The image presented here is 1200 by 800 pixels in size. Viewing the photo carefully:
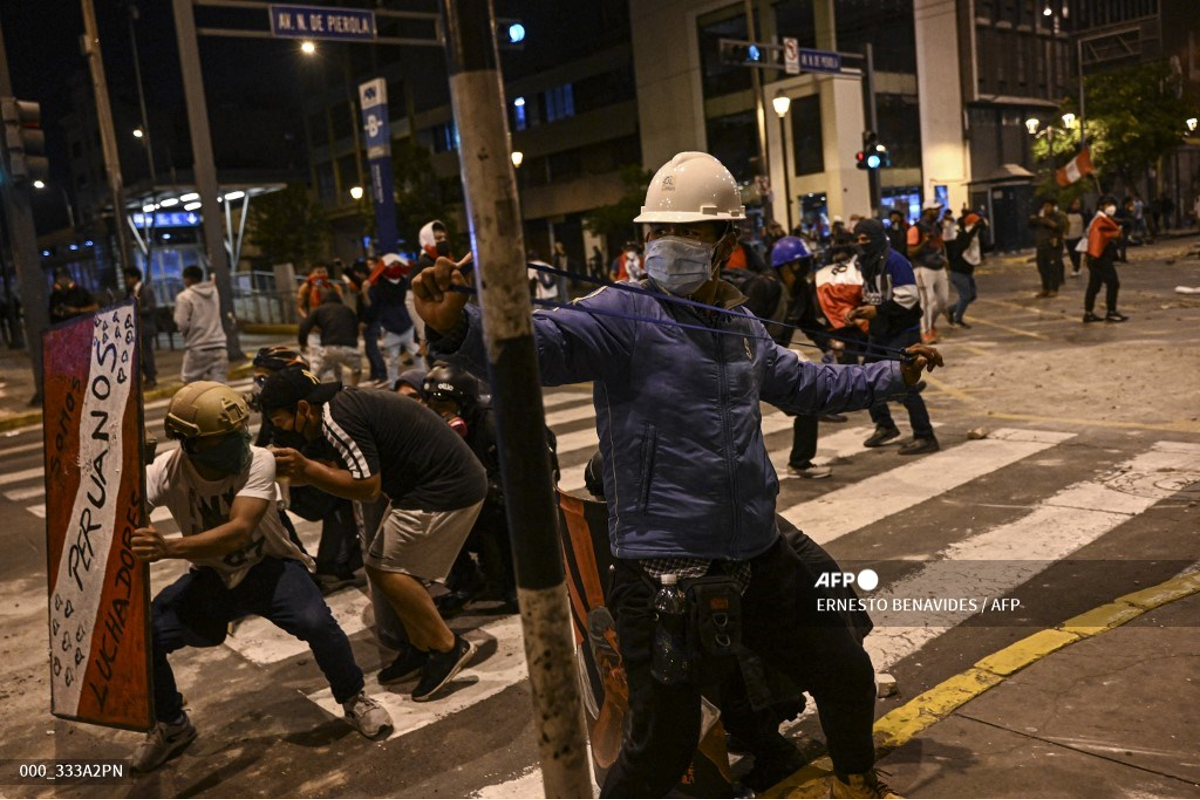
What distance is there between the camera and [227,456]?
4.22 m

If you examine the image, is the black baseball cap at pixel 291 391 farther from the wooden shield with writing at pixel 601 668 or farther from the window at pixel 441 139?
the window at pixel 441 139

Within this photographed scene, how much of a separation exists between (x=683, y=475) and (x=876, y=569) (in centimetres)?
320

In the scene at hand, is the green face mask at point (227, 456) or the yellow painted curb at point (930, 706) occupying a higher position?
the green face mask at point (227, 456)

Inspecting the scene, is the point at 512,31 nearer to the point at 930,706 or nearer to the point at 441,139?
the point at 930,706

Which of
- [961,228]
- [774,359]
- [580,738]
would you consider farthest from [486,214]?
[961,228]

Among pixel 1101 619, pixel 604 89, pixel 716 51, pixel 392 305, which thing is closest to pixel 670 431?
pixel 1101 619

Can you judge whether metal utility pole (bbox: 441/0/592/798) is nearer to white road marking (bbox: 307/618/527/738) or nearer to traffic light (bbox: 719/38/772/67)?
white road marking (bbox: 307/618/527/738)

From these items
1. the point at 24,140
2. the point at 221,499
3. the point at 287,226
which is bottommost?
the point at 221,499

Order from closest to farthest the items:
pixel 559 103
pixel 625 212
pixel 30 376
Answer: pixel 30 376
pixel 625 212
pixel 559 103

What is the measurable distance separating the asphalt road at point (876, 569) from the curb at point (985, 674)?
131mm

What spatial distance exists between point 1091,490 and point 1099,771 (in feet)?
12.7

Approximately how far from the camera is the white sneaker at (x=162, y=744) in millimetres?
4328

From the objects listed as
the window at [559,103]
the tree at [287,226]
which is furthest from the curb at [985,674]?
the tree at [287,226]

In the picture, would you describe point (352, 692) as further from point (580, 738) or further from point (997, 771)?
point (997, 771)
